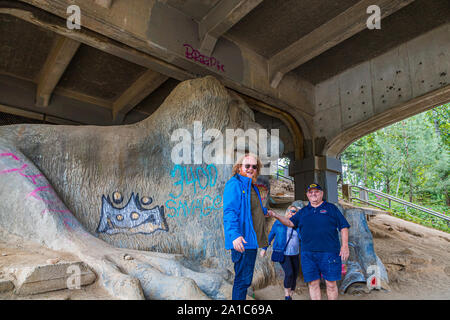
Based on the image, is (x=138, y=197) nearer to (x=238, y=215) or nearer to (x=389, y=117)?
(x=238, y=215)

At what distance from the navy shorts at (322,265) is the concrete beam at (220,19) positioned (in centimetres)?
427

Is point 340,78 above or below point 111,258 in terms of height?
above

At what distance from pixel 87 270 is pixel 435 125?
2254 cm

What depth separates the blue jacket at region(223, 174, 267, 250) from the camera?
245 centimetres

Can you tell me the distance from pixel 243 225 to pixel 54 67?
284 inches

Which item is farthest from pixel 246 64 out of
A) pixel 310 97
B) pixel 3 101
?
pixel 3 101

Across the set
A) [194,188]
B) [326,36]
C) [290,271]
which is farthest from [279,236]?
[326,36]

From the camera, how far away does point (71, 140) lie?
4.46 meters

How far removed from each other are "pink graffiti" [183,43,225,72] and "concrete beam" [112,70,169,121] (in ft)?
6.66

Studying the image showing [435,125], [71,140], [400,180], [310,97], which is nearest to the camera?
[71,140]

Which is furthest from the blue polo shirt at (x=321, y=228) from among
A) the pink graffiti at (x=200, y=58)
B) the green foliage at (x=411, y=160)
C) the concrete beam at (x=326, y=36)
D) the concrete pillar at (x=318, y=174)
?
the green foliage at (x=411, y=160)

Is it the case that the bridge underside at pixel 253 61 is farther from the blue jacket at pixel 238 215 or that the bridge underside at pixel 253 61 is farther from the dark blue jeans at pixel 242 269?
the dark blue jeans at pixel 242 269

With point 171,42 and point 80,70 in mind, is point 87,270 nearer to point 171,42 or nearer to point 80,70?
point 171,42

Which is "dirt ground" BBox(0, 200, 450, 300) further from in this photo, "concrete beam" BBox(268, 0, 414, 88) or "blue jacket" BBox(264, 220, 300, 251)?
"concrete beam" BBox(268, 0, 414, 88)
